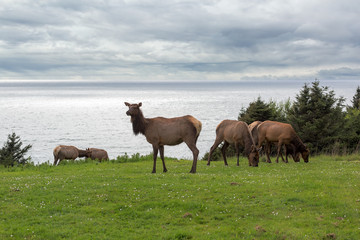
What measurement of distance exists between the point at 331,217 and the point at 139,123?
11345mm

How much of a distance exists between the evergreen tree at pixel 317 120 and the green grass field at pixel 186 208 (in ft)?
73.8

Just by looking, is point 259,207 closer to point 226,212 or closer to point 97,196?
point 226,212

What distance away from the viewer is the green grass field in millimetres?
10094

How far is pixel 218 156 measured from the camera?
3894 cm

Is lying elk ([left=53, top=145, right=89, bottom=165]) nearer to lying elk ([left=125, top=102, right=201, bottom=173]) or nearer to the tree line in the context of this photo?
lying elk ([left=125, top=102, right=201, bottom=173])

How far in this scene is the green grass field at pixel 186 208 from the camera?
10.1 m

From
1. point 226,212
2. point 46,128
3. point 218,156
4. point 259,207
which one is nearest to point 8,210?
point 226,212

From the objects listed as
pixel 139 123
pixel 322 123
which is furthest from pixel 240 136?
pixel 322 123

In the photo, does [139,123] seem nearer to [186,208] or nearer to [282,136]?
[186,208]

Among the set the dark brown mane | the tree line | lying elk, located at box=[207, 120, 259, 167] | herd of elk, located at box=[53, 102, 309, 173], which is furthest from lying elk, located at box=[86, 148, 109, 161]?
the tree line

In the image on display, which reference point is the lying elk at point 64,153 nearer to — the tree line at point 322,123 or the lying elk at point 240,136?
the lying elk at point 240,136

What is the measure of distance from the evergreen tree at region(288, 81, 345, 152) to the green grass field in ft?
73.8

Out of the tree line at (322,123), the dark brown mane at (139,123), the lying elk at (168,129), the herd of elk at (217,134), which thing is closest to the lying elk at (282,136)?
the herd of elk at (217,134)

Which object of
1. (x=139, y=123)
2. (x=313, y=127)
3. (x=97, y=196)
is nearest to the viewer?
(x=97, y=196)
